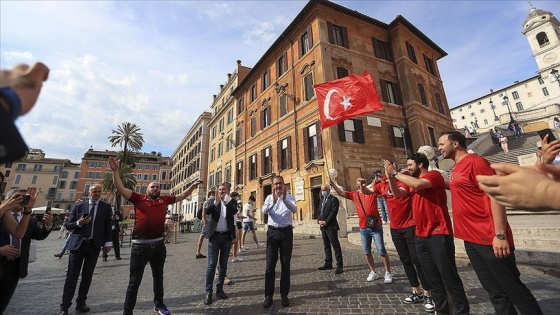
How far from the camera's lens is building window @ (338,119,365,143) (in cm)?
1670

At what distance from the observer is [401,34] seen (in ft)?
70.4

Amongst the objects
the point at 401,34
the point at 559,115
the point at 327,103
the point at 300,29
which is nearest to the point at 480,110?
the point at 559,115

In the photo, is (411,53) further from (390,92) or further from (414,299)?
(414,299)

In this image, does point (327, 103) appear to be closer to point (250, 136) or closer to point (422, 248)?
point (422, 248)

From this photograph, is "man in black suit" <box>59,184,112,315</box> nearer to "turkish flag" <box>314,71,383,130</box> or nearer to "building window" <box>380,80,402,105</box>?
"turkish flag" <box>314,71,383,130</box>

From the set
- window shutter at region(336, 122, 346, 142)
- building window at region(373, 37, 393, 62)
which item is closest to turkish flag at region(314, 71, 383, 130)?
window shutter at region(336, 122, 346, 142)

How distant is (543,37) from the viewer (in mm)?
52125

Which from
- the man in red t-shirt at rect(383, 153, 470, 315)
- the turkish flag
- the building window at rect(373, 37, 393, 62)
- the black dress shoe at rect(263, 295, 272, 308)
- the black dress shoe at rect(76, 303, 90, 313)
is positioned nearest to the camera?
the man in red t-shirt at rect(383, 153, 470, 315)

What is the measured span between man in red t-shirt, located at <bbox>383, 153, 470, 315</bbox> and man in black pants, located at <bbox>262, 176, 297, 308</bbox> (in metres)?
1.97

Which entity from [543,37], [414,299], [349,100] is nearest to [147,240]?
[414,299]

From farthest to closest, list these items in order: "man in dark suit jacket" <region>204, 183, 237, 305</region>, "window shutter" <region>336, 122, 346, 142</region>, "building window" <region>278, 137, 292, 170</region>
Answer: "building window" <region>278, 137, 292, 170</region>, "window shutter" <region>336, 122, 346, 142</region>, "man in dark suit jacket" <region>204, 183, 237, 305</region>

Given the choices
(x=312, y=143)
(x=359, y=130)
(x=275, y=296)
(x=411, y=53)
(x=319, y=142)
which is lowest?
(x=275, y=296)

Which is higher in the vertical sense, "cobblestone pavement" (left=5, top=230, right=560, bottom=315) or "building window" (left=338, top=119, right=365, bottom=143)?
"building window" (left=338, top=119, right=365, bottom=143)

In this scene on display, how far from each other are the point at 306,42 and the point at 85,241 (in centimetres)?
1975
